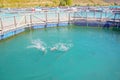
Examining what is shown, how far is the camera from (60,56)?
64.1 feet

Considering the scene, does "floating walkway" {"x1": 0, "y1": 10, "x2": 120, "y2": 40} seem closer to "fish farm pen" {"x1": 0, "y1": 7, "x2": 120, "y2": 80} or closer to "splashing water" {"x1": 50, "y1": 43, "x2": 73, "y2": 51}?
"fish farm pen" {"x1": 0, "y1": 7, "x2": 120, "y2": 80}

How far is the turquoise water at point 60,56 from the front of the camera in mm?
16156

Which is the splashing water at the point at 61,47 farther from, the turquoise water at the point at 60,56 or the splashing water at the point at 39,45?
the splashing water at the point at 39,45

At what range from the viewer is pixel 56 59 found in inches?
744

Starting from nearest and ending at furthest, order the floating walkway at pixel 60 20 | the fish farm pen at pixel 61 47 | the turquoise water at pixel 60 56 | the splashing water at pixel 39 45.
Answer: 1. the turquoise water at pixel 60 56
2. the fish farm pen at pixel 61 47
3. the splashing water at pixel 39 45
4. the floating walkway at pixel 60 20

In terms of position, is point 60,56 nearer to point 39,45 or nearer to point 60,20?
point 39,45

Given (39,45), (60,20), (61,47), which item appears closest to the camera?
(61,47)

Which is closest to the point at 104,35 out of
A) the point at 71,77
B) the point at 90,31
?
the point at 90,31

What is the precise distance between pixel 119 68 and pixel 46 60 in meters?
6.31

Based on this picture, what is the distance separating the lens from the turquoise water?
16.2 metres

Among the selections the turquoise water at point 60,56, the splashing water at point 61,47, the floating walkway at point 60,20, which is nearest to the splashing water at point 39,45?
the turquoise water at point 60,56

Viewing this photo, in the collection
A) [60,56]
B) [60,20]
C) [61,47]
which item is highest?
[60,20]

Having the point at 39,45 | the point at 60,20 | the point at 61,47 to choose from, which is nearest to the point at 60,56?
the point at 61,47

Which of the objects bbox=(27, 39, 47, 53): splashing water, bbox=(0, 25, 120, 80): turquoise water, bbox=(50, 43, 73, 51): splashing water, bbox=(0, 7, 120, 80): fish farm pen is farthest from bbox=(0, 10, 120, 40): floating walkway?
bbox=(50, 43, 73, 51): splashing water
